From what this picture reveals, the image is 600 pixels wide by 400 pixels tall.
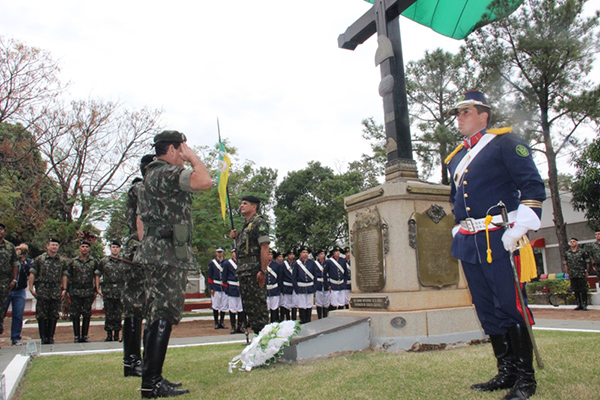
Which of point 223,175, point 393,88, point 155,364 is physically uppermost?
point 393,88

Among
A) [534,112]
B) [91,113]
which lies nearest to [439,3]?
[534,112]

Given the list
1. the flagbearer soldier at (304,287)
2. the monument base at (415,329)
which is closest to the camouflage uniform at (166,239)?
the monument base at (415,329)

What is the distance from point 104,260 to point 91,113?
36.9 feet

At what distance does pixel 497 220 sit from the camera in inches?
127

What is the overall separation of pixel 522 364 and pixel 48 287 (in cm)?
916

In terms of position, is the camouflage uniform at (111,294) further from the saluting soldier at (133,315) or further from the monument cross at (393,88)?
the monument cross at (393,88)

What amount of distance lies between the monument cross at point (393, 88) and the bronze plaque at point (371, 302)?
162 cm

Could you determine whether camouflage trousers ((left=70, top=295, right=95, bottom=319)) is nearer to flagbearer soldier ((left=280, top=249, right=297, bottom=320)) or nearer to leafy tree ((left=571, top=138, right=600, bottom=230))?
flagbearer soldier ((left=280, top=249, right=297, bottom=320))

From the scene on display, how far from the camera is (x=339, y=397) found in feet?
10.4

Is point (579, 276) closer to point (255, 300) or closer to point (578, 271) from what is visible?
point (578, 271)

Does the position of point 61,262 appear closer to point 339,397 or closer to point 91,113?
point 339,397

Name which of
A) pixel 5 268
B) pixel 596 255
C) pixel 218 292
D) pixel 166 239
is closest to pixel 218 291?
pixel 218 292

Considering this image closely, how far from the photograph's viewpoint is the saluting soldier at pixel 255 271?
5.64 m

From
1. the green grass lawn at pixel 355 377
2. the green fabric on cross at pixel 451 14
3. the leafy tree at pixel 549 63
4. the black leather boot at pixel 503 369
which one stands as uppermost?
the leafy tree at pixel 549 63
